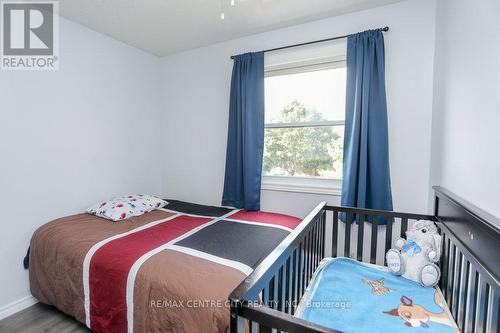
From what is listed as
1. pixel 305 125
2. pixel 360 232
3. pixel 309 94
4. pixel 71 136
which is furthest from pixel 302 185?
pixel 71 136

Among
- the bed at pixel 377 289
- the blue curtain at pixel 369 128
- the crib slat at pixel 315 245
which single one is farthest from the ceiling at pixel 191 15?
the crib slat at pixel 315 245

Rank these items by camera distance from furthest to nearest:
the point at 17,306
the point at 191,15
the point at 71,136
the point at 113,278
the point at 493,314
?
the point at 71,136 < the point at 191,15 < the point at 17,306 < the point at 113,278 < the point at 493,314

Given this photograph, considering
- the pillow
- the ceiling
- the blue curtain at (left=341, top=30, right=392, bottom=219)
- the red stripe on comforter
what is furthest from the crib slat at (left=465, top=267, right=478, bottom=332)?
the pillow

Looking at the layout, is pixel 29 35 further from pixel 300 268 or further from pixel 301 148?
pixel 300 268

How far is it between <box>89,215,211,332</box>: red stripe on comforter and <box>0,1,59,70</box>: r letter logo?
1.63 metres

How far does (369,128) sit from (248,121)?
3.59 ft

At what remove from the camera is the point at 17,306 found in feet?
6.30

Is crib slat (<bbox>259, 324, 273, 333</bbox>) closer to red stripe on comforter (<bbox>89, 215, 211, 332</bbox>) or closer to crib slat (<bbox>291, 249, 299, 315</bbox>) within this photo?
crib slat (<bbox>291, 249, 299, 315</bbox>)

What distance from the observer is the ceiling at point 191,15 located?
195cm

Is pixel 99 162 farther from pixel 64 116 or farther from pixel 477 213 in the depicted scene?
pixel 477 213

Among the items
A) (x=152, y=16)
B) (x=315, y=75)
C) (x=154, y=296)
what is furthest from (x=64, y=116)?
(x=315, y=75)

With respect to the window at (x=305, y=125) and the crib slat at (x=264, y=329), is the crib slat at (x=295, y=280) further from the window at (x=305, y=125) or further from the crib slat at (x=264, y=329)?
the window at (x=305, y=125)

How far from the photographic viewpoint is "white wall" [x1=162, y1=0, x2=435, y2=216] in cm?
191

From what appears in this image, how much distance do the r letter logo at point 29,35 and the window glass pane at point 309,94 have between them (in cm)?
194
